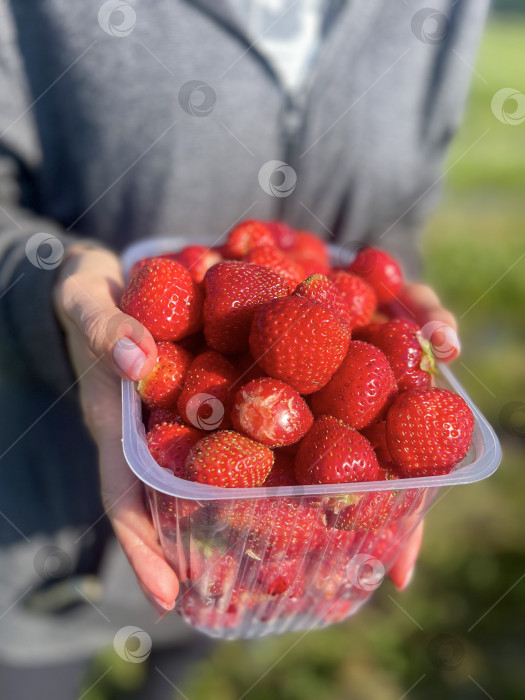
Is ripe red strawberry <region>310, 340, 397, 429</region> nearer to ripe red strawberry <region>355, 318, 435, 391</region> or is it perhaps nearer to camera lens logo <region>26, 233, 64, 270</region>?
ripe red strawberry <region>355, 318, 435, 391</region>

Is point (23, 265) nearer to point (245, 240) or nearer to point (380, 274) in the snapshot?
point (245, 240)

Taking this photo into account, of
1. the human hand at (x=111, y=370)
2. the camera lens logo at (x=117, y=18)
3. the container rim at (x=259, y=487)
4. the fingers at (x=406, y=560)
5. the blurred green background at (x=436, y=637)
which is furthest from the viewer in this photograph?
the blurred green background at (x=436, y=637)

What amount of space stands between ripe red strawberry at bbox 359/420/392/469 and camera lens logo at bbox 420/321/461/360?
16 cm

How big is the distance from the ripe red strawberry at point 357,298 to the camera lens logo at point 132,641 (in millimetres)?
A: 766

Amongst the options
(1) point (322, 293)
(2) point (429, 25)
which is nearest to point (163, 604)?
(1) point (322, 293)

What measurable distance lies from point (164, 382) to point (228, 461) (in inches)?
7.1

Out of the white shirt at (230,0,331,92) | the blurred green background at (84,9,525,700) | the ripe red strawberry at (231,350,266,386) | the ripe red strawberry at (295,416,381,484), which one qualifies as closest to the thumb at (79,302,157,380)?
the ripe red strawberry at (231,350,266,386)

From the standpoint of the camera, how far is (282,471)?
83cm

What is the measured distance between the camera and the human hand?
2.67ft

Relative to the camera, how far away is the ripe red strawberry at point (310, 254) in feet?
3.59

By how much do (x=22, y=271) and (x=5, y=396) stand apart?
9.0 inches

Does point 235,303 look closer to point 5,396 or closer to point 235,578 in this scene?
point 235,578

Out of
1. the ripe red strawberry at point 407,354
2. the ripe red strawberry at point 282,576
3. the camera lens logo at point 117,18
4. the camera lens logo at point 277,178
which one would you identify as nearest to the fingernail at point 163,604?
the ripe red strawberry at point 282,576

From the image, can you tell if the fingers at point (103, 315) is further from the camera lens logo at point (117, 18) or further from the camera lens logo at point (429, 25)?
the camera lens logo at point (429, 25)
